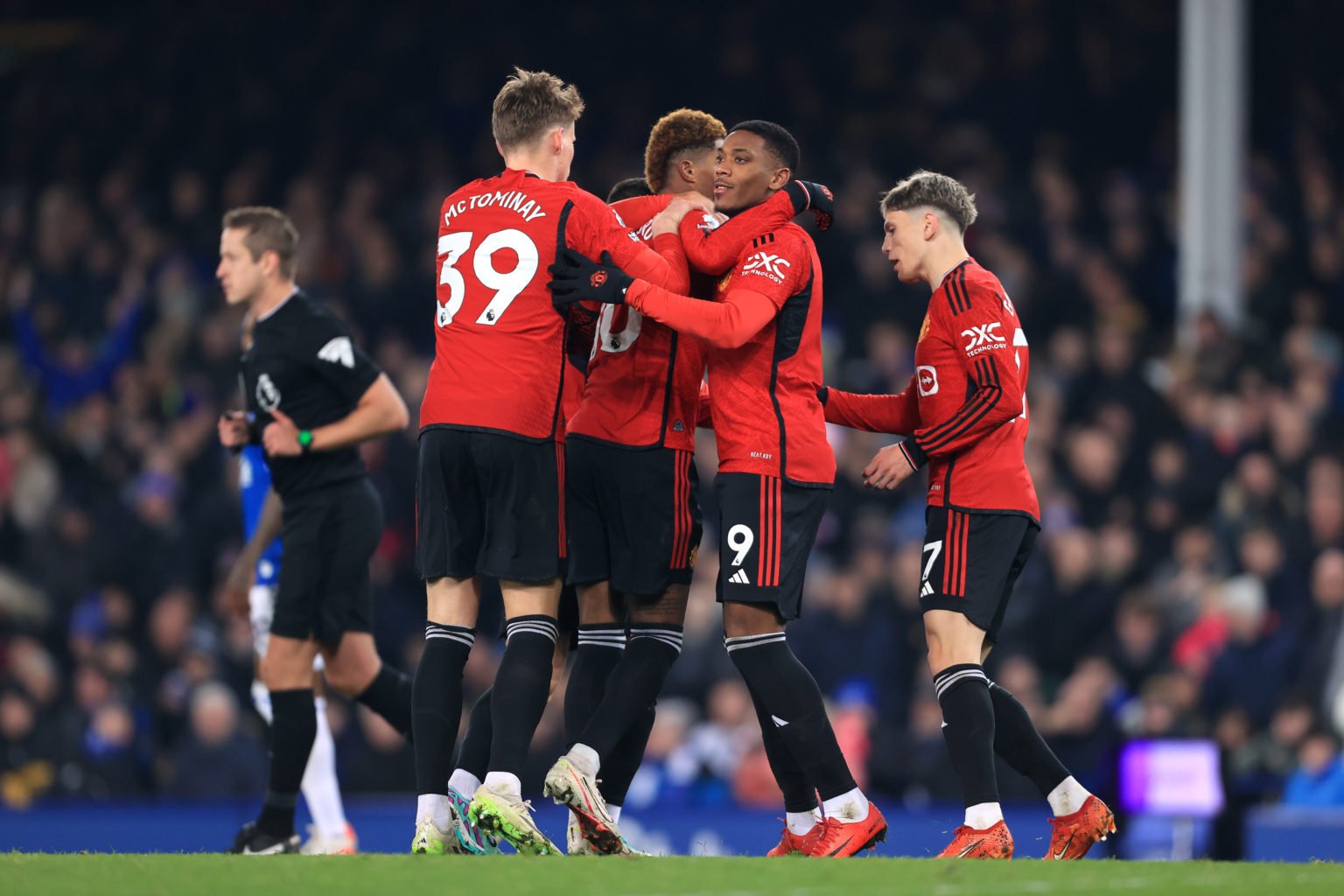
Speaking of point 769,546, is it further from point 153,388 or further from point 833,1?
point 833,1

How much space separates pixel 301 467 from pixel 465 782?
1689mm

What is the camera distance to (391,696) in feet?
24.3

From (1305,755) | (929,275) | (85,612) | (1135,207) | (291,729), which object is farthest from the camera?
(1135,207)

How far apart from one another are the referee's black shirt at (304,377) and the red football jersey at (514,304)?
1.22 metres

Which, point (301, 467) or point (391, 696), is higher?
point (301, 467)

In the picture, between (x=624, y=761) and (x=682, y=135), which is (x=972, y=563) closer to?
(x=624, y=761)

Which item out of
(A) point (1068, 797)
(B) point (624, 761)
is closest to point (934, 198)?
(A) point (1068, 797)

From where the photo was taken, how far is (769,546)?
5871 millimetres

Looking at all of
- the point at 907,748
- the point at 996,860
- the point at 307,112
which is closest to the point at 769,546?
the point at 996,860

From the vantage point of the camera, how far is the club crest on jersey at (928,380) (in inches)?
248

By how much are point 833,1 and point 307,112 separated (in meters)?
4.90

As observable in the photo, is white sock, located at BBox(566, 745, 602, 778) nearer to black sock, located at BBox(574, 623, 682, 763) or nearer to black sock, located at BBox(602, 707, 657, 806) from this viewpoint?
black sock, located at BBox(574, 623, 682, 763)

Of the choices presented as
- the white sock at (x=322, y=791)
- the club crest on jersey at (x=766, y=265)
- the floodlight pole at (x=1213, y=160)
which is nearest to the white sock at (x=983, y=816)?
the club crest on jersey at (x=766, y=265)

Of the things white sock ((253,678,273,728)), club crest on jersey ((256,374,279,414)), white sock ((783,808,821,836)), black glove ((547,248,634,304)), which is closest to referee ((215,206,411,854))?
club crest on jersey ((256,374,279,414))
